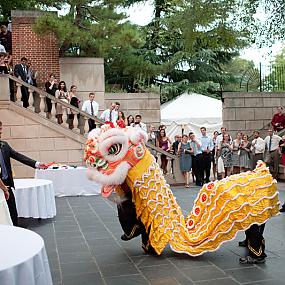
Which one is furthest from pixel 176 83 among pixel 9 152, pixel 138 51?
pixel 9 152

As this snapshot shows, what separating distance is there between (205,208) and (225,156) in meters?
8.23

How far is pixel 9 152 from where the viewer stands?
21.6 ft

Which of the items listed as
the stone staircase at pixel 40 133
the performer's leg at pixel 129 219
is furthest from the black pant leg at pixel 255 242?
the stone staircase at pixel 40 133

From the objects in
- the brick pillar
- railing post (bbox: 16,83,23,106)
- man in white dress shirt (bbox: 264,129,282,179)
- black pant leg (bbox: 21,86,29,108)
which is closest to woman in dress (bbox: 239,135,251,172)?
man in white dress shirt (bbox: 264,129,282,179)

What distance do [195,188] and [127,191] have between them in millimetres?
7378

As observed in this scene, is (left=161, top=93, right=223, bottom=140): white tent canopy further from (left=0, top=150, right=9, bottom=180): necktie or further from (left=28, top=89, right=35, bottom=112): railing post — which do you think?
(left=0, top=150, right=9, bottom=180): necktie

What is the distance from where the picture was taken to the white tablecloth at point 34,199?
8.05 m

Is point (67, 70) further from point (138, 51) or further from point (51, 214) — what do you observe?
point (51, 214)

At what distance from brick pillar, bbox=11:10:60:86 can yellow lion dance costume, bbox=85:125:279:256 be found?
11.7 metres

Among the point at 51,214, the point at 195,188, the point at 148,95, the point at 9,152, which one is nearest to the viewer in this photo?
the point at 9,152

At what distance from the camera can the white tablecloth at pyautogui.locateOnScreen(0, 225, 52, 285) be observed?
3043mm

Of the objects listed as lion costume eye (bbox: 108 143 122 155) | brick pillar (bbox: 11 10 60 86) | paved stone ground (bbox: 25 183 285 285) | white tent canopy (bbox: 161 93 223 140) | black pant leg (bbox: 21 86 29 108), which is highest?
brick pillar (bbox: 11 10 60 86)

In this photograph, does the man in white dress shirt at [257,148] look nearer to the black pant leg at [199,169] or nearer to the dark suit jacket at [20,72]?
the black pant leg at [199,169]

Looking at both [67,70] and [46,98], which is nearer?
[46,98]
